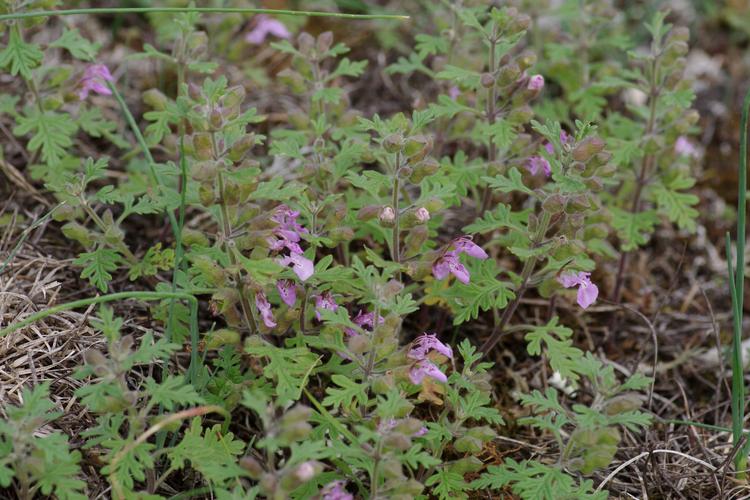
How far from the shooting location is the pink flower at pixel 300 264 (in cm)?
257

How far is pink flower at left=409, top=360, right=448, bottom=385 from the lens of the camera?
8.14 feet

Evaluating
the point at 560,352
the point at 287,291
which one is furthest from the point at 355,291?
the point at 560,352

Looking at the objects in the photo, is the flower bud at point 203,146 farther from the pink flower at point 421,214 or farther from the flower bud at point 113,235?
the pink flower at point 421,214

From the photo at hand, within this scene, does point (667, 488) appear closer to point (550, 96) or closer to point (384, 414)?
point (384, 414)

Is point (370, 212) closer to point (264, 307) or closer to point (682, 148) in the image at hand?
point (264, 307)

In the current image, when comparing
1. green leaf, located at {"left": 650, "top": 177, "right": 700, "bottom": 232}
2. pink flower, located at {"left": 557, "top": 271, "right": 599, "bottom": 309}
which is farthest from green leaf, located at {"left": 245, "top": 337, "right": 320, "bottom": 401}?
green leaf, located at {"left": 650, "top": 177, "right": 700, "bottom": 232}

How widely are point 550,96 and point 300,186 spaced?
2.45 m

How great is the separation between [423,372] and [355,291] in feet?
1.30

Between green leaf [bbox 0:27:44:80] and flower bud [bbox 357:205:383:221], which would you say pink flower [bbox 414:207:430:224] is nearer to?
flower bud [bbox 357:205:383:221]

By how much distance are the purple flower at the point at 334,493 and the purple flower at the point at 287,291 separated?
24.5 inches

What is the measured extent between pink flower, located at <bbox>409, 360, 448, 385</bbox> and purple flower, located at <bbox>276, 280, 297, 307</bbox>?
1.56ft

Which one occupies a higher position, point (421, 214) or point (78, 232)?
point (421, 214)

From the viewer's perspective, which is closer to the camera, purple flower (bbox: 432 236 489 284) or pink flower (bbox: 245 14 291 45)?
purple flower (bbox: 432 236 489 284)

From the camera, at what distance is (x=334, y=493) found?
91.8 inches
